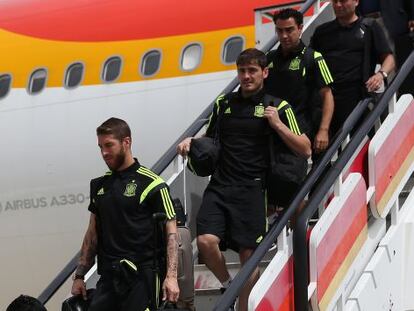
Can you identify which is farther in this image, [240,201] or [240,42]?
[240,42]

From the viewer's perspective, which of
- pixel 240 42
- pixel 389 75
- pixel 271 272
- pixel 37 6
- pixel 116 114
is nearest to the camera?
pixel 271 272

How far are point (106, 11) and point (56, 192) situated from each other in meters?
1.84

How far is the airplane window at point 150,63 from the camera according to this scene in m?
8.61

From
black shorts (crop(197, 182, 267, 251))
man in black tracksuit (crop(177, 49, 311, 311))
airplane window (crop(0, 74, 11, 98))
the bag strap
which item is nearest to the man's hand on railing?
man in black tracksuit (crop(177, 49, 311, 311))

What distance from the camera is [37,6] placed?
9.46 m

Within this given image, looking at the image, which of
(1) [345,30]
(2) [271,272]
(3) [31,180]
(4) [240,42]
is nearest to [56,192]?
(3) [31,180]

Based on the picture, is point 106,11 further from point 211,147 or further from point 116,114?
point 211,147

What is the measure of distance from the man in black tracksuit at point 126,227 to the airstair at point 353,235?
1.51ft

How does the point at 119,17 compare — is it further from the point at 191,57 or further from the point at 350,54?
the point at 350,54

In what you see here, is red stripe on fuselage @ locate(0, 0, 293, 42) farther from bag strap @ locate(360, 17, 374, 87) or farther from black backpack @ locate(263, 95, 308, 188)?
black backpack @ locate(263, 95, 308, 188)

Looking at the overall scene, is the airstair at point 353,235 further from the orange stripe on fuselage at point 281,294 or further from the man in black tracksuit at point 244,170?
the man in black tracksuit at point 244,170

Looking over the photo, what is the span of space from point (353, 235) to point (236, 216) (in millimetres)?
625

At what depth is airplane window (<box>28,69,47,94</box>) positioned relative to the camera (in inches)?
365

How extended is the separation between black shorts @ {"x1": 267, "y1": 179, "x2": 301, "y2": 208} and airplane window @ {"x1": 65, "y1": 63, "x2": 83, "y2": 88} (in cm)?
441
